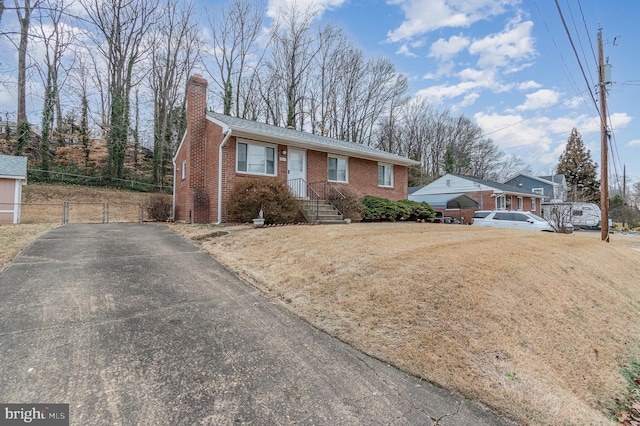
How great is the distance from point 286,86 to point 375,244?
83.2ft

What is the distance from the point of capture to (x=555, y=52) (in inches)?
368

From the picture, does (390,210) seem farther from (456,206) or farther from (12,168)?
(12,168)

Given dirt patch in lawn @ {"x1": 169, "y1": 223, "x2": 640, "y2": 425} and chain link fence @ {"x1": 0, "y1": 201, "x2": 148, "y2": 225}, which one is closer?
dirt patch in lawn @ {"x1": 169, "y1": 223, "x2": 640, "y2": 425}

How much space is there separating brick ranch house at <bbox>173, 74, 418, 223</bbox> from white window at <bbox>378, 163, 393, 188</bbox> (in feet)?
4.64

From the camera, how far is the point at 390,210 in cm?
1348

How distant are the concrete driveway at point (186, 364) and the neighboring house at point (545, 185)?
39.9 metres

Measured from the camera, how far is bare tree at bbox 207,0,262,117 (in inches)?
1006

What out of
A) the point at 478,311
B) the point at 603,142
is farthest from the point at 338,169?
the point at 478,311

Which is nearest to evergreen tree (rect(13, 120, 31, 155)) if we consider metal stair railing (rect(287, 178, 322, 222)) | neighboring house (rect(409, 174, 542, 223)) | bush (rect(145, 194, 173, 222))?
bush (rect(145, 194, 173, 222))

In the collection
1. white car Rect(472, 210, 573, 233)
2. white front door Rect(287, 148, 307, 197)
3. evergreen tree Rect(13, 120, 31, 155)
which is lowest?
white car Rect(472, 210, 573, 233)

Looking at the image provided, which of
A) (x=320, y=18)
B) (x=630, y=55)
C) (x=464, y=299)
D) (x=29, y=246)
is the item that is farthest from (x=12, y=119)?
(x=630, y=55)

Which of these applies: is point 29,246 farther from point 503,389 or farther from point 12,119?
point 12,119

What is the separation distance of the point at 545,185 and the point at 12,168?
47700mm

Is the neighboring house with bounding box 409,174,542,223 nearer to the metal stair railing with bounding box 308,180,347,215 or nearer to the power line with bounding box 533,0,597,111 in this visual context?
the power line with bounding box 533,0,597,111
